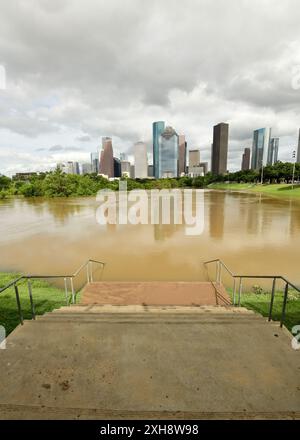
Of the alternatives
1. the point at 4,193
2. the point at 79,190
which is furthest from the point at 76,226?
the point at 4,193

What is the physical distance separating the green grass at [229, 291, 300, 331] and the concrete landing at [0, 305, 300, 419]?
7.62 ft

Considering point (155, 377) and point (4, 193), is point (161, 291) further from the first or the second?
point (4, 193)

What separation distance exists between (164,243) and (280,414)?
451 inches

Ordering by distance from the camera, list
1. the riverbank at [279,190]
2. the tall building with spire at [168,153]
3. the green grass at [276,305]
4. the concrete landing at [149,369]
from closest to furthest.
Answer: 1. the concrete landing at [149,369]
2. the green grass at [276,305]
3. the riverbank at [279,190]
4. the tall building with spire at [168,153]

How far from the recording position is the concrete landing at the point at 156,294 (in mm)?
6438

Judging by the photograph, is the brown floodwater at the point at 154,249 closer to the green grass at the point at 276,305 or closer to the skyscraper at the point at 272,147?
the green grass at the point at 276,305

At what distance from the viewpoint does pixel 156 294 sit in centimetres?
684

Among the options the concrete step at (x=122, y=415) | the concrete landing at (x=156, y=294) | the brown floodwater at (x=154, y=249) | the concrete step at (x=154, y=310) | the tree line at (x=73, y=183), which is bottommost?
the brown floodwater at (x=154, y=249)

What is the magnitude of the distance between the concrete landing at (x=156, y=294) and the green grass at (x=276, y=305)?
2.18 ft

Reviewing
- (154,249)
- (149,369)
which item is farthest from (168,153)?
(149,369)

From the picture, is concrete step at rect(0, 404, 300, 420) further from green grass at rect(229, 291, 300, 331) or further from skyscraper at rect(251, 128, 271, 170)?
skyscraper at rect(251, 128, 271, 170)

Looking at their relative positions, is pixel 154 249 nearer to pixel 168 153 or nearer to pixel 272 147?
pixel 168 153

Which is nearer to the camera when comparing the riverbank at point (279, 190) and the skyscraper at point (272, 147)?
the riverbank at point (279, 190)

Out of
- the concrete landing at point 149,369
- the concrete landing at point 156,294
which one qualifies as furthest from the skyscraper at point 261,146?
the concrete landing at point 149,369
